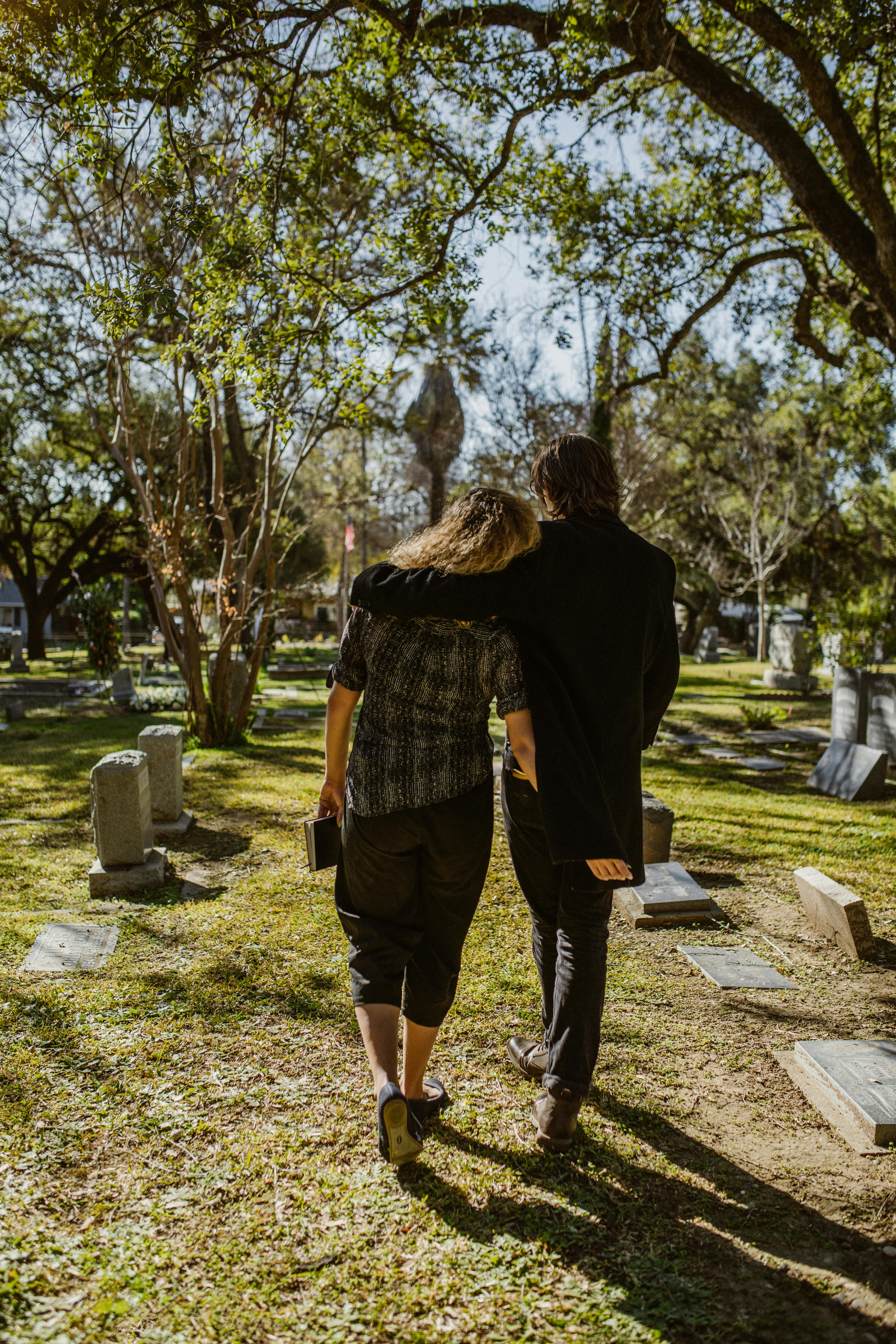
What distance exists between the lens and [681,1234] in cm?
230

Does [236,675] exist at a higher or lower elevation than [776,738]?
higher

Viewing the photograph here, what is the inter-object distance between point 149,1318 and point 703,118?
12335 mm

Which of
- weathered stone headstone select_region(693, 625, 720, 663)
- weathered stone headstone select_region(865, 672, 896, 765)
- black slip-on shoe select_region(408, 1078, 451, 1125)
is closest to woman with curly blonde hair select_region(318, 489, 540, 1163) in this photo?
black slip-on shoe select_region(408, 1078, 451, 1125)

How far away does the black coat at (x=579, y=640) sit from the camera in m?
2.38

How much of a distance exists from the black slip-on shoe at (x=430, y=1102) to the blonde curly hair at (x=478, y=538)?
159cm

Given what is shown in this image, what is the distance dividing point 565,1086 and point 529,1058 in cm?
47

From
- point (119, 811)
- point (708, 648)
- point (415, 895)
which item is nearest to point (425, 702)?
point (415, 895)

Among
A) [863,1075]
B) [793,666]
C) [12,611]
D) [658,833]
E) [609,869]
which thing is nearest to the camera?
[609,869]

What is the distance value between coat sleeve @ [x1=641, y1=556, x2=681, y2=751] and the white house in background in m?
34.9

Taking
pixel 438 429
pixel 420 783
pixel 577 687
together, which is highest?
pixel 438 429

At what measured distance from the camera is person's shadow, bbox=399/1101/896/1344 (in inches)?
78.9

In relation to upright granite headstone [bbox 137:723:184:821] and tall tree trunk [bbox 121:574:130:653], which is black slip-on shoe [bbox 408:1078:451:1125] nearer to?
upright granite headstone [bbox 137:723:184:821]

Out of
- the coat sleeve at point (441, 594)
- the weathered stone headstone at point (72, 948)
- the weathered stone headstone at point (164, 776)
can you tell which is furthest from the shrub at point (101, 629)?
the coat sleeve at point (441, 594)

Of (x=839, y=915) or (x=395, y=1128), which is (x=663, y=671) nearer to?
(x=395, y=1128)
